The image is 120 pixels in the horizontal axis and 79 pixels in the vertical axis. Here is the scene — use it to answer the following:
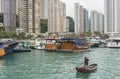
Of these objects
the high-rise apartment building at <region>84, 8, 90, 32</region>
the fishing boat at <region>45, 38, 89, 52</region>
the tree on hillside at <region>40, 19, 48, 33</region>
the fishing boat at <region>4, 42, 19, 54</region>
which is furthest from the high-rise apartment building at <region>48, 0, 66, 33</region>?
the fishing boat at <region>4, 42, 19, 54</region>

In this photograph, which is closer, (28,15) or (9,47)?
(9,47)

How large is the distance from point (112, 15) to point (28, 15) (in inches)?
2075

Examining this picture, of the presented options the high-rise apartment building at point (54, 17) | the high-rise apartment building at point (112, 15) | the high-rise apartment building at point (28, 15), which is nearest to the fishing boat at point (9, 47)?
the high-rise apartment building at point (28, 15)

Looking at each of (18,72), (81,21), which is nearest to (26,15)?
(81,21)

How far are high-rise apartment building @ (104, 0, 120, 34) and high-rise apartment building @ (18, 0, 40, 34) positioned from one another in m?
44.2

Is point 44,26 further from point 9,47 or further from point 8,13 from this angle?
point 9,47

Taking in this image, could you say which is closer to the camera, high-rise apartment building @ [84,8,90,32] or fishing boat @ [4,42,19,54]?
fishing boat @ [4,42,19,54]

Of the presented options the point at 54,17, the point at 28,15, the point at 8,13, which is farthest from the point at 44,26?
the point at 8,13

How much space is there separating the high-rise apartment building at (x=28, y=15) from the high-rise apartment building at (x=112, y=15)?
145ft

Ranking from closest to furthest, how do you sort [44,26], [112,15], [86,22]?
[44,26] < [112,15] < [86,22]

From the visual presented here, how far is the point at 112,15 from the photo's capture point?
148750 millimetres

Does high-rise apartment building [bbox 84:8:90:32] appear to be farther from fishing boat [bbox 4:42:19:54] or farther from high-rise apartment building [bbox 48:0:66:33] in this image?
fishing boat [bbox 4:42:19:54]

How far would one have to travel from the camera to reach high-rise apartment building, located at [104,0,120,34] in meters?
143

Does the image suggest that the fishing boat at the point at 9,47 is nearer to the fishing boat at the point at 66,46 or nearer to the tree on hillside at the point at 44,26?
the fishing boat at the point at 66,46
